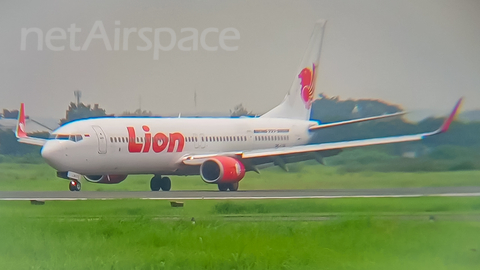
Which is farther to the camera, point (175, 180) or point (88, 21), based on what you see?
point (175, 180)

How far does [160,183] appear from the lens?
17.6m

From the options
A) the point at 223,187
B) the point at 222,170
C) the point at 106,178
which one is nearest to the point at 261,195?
the point at 222,170

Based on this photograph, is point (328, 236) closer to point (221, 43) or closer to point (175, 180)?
point (221, 43)

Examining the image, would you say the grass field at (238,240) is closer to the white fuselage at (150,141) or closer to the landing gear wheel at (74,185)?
the white fuselage at (150,141)

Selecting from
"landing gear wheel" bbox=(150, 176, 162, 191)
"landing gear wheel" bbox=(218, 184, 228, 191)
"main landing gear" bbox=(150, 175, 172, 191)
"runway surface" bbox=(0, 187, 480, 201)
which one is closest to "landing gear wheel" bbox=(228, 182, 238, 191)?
"landing gear wheel" bbox=(218, 184, 228, 191)

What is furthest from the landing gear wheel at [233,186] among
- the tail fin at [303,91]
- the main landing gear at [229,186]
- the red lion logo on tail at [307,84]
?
the red lion logo on tail at [307,84]

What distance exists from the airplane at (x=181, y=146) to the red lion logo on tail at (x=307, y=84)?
1050 mm

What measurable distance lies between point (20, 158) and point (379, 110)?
27.5 feet

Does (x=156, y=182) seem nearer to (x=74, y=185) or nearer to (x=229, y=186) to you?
(x=229, y=186)

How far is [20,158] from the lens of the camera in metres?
16.6

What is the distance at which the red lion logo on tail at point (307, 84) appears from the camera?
2019 cm

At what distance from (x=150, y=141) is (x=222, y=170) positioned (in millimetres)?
1764

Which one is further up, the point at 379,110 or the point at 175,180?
the point at 379,110

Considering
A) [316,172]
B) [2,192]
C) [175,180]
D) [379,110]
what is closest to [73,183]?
[2,192]
